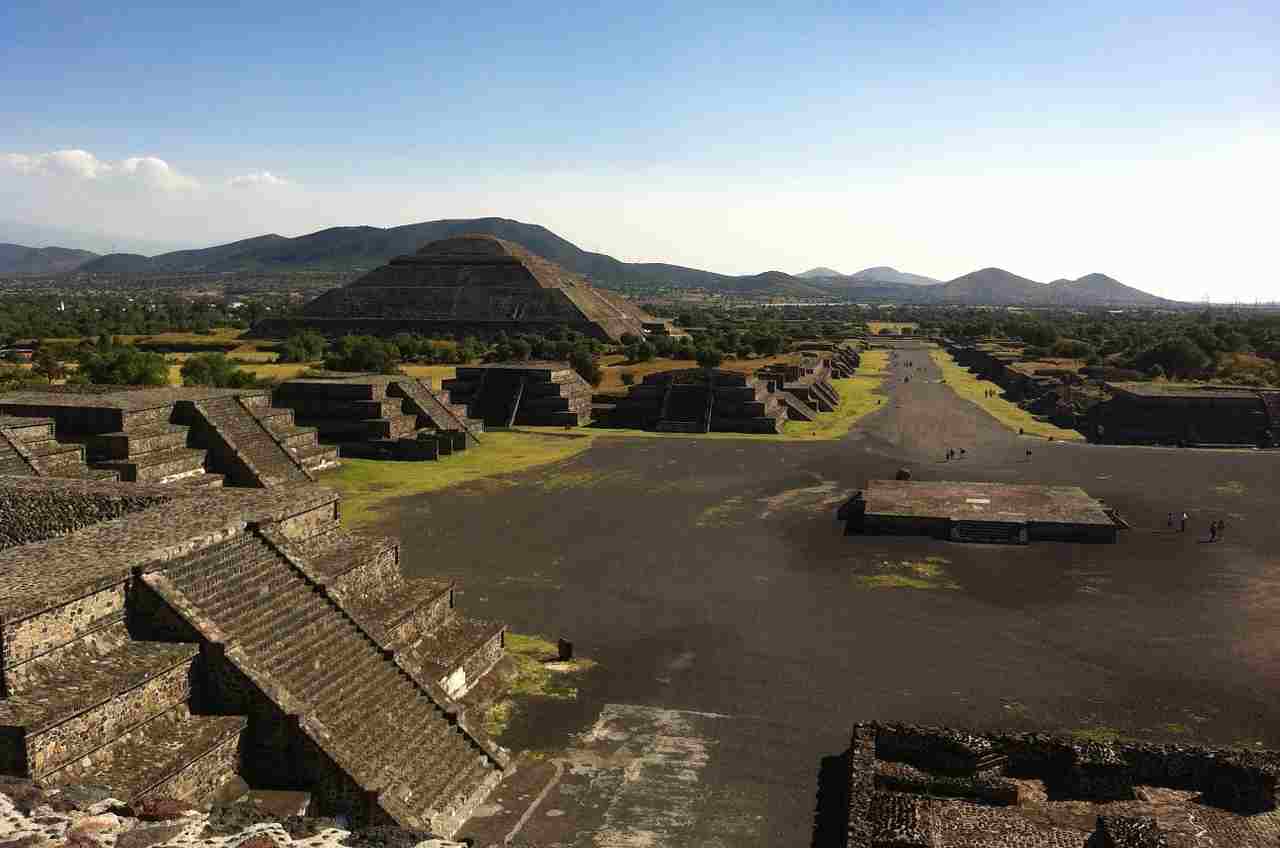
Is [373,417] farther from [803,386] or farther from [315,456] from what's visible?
[803,386]

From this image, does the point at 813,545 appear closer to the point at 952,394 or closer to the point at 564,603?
the point at 564,603

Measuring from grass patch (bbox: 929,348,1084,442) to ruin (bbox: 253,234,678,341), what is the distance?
37941mm

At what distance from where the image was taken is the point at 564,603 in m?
22.8

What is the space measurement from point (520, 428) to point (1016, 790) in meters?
42.8

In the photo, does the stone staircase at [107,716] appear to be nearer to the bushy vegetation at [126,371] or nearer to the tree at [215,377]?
the bushy vegetation at [126,371]

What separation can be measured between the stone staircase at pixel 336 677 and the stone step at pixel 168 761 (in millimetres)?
834

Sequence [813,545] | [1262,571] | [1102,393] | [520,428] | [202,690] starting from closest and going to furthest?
[202,690], [1262,571], [813,545], [520,428], [1102,393]

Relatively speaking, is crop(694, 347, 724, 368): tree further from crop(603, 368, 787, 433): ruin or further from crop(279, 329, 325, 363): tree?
crop(279, 329, 325, 363): tree

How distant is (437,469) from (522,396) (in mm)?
15775

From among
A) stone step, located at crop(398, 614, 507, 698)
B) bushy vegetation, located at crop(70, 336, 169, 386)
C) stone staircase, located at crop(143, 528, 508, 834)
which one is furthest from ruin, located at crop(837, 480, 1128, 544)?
bushy vegetation, located at crop(70, 336, 169, 386)

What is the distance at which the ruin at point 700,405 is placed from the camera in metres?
54.1

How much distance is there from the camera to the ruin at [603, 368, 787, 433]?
5406cm

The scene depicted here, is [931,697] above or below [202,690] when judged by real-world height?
below

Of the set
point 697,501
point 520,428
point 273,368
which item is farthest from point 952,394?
point 273,368
